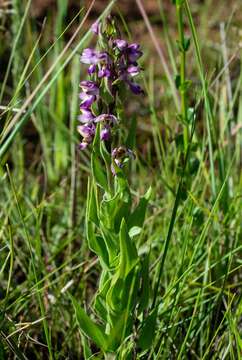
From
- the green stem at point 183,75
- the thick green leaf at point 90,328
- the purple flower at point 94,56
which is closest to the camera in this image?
the purple flower at point 94,56

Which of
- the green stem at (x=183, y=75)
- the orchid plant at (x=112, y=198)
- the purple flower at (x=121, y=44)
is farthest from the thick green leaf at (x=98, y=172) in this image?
the green stem at (x=183, y=75)

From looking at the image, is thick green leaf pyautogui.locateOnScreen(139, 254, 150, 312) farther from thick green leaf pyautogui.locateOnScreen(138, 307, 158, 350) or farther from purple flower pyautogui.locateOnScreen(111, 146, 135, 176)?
purple flower pyautogui.locateOnScreen(111, 146, 135, 176)

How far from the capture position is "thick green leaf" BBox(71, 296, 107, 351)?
55.1 inches

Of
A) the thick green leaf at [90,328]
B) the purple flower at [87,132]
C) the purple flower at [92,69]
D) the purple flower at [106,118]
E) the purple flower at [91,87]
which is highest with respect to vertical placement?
the purple flower at [92,69]

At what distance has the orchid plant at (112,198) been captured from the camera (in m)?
1.31

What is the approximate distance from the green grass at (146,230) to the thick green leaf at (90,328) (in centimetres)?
3

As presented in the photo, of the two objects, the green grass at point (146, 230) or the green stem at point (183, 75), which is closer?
the green grass at point (146, 230)

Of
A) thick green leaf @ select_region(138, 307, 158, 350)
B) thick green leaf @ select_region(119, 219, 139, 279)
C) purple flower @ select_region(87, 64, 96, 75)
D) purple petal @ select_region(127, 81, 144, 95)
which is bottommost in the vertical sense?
thick green leaf @ select_region(138, 307, 158, 350)

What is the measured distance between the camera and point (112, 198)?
1357 millimetres

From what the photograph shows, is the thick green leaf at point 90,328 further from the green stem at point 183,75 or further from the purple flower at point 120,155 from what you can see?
the green stem at point 183,75

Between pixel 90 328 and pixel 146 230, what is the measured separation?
0.56m

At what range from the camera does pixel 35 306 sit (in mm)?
1838

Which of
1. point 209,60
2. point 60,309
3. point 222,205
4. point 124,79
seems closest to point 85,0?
point 209,60

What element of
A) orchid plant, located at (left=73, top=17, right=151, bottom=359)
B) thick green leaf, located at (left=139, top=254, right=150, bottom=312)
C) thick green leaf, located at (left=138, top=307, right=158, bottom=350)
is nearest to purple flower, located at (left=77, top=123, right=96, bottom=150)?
orchid plant, located at (left=73, top=17, right=151, bottom=359)
